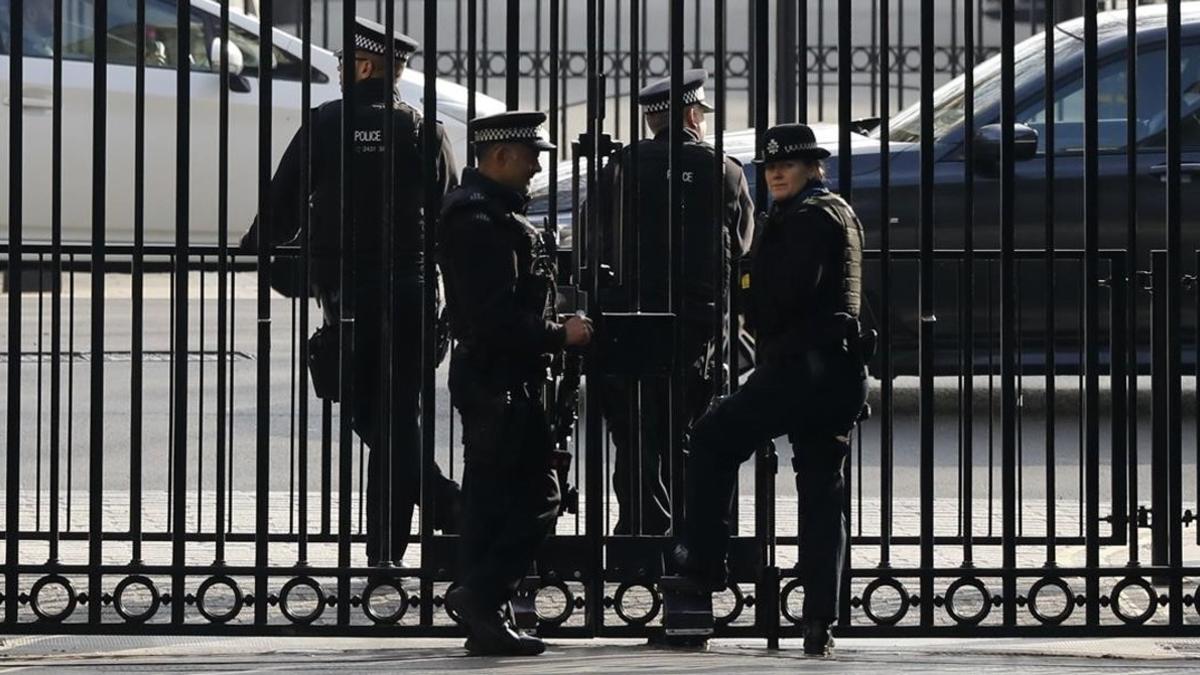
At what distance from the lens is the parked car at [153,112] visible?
1517cm

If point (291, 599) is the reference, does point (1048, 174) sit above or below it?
above

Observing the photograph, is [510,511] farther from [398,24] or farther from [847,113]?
[398,24]

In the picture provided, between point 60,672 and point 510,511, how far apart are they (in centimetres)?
129

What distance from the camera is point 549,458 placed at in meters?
6.96

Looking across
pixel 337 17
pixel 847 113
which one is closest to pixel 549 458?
pixel 847 113

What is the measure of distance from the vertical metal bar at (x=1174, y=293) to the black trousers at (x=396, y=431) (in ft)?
7.16

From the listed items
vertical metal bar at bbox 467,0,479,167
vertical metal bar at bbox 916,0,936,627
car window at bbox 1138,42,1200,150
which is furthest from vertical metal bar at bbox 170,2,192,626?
car window at bbox 1138,42,1200,150

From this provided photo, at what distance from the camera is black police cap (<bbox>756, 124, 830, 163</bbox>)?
694cm

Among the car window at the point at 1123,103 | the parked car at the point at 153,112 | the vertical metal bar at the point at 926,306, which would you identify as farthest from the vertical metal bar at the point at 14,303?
the parked car at the point at 153,112

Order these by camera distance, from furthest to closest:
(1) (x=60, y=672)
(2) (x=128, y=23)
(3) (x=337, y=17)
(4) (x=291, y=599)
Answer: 1. (3) (x=337, y=17)
2. (2) (x=128, y=23)
3. (4) (x=291, y=599)
4. (1) (x=60, y=672)

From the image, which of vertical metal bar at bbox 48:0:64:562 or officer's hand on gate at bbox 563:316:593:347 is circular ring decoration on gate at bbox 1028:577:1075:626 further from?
vertical metal bar at bbox 48:0:64:562

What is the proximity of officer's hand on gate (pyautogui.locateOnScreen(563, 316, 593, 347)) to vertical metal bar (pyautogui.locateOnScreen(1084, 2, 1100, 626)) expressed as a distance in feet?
4.88

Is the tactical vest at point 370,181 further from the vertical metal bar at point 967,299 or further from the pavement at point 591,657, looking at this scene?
the vertical metal bar at point 967,299

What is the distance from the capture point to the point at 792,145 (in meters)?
6.95
